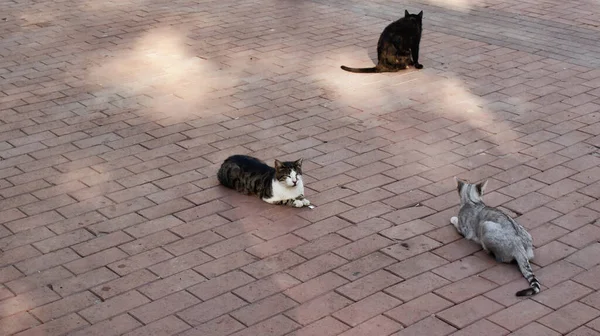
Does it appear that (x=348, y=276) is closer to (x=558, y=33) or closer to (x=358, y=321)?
(x=358, y=321)

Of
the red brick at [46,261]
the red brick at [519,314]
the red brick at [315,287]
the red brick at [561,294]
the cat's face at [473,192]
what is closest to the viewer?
the red brick at [519,314]

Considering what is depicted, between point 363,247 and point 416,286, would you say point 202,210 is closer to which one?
point 363,247

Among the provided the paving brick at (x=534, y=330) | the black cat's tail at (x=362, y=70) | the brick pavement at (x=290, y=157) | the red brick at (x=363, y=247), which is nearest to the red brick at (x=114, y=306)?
the brick pavement at (x=290, y=157)

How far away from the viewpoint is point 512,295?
5703mm

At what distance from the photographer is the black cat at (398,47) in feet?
32.0

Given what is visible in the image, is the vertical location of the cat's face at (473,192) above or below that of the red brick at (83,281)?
above

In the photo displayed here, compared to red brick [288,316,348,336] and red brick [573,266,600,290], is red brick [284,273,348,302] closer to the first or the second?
red brick [288,316,348,336]

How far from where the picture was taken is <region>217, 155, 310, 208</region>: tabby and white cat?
677 centimetres

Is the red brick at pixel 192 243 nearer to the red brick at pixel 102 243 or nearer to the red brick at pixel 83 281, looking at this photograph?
the red brick at pixel 102 243

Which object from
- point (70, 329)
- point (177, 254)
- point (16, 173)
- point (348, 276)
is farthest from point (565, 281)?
point (16, 173)

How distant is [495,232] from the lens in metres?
6.07

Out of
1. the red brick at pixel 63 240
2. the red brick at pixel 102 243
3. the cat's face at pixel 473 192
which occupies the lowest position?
the red brick at pixel 63 240

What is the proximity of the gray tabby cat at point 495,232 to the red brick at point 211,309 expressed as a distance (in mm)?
1729

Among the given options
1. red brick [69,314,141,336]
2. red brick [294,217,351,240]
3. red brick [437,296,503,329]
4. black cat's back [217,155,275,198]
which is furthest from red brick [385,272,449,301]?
red brick [69,314,141,336]
